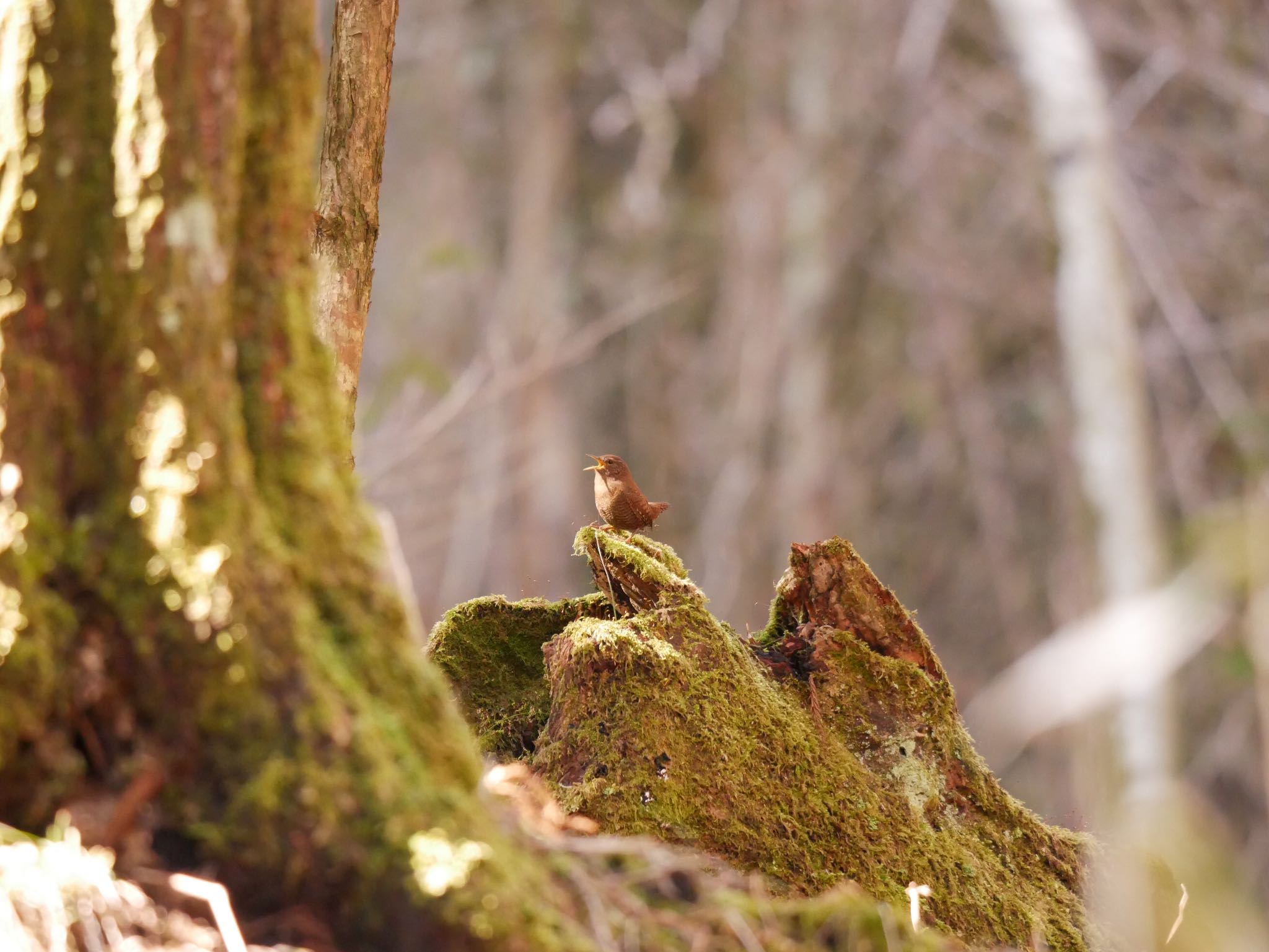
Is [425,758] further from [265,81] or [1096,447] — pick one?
[1096,447]

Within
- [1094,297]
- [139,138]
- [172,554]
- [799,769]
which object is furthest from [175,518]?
[1094,297]

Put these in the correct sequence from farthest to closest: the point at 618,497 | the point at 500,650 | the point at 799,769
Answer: the point at 618,497, the point at 500,650, the point at 799,769

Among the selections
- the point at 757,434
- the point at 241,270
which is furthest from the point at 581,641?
the point at 757,434

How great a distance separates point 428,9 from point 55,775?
18349mm

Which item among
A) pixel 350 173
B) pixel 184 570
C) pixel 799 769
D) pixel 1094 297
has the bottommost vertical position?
pixel 184 570

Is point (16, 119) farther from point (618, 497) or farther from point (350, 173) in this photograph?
point (618, 497)

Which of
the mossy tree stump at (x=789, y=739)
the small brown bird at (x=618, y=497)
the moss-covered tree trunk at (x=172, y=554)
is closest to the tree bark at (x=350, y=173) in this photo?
the mossy tree stump at (x=789, y=739)

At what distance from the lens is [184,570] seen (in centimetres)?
174

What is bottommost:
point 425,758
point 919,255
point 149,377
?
point 425,758

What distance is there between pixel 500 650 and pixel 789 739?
755 millimetres

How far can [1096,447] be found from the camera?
448 inches

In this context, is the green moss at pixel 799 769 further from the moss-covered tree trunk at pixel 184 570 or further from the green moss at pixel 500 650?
the moss-covered tree trunk at pixel 184 570

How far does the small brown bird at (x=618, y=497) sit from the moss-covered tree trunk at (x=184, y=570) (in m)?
2.25

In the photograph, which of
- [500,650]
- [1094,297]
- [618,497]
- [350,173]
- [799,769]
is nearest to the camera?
[799,769]
